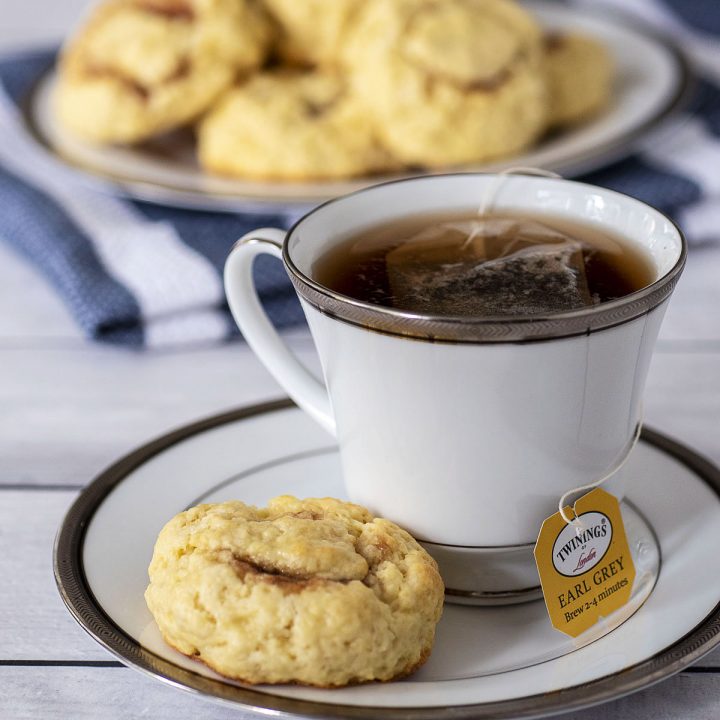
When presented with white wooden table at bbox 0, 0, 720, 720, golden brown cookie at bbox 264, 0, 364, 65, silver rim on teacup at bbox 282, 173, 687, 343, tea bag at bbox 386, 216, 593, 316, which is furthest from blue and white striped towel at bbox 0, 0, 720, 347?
silver rim on teacup at bbox 282, 173, 687, 343

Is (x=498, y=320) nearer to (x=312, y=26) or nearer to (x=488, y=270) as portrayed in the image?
(x=488, y=270)

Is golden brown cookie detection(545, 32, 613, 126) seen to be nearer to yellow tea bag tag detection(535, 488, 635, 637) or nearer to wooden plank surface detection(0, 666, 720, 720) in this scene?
yellow tea bag tag detection(535, 488, 635, 637)

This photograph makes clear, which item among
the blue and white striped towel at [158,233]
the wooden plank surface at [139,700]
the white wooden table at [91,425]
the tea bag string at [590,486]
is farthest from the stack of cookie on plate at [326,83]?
the wooden plank surface at [139,700]

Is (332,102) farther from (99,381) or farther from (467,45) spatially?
(99,381)

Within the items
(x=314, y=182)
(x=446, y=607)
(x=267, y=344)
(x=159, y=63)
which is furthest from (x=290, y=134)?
(x=446, y=607)

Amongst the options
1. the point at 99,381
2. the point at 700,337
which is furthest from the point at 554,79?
the point at 99,381

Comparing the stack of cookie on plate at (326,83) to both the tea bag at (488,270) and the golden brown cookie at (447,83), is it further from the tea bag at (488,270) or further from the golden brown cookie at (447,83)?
the tea bag at (488,270)
